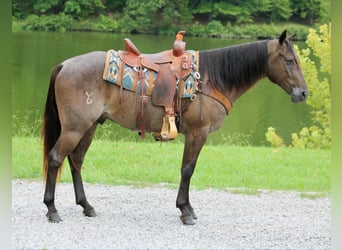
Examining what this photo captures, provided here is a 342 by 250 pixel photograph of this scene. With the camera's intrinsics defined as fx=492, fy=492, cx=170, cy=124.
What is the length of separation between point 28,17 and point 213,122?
31.0 meters

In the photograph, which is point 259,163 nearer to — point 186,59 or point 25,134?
point 186,59

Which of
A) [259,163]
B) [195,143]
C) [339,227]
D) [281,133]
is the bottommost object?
[281,133]

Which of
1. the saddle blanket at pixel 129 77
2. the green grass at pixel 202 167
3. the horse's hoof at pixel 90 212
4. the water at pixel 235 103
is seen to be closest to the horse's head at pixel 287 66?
the saddle blanket at pixel 129 77

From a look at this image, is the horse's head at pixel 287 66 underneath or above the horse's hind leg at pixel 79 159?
above

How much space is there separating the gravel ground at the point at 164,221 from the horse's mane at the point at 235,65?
1230 millimetres

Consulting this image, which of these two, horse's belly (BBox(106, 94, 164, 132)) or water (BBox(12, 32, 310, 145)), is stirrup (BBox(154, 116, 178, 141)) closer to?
horse's belly (BBox(106, 94, 164, 132))

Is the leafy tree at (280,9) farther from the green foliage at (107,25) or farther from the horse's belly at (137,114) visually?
the horse's belly at (137,114)

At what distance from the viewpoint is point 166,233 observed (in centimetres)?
395

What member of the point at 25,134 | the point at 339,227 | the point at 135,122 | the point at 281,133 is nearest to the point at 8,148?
the point at 339,227

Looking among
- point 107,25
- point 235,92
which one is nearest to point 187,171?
point 235,92

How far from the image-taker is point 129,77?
3.96m

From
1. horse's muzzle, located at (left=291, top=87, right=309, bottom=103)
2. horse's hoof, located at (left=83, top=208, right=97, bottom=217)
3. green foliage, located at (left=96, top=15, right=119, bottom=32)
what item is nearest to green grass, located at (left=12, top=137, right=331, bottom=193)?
horse's hoof, located at (left=83, top=208, right=97, bottom=217)

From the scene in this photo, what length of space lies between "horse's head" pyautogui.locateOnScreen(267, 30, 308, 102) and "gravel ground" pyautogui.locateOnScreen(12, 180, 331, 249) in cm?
119

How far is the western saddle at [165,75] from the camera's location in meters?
3.95
